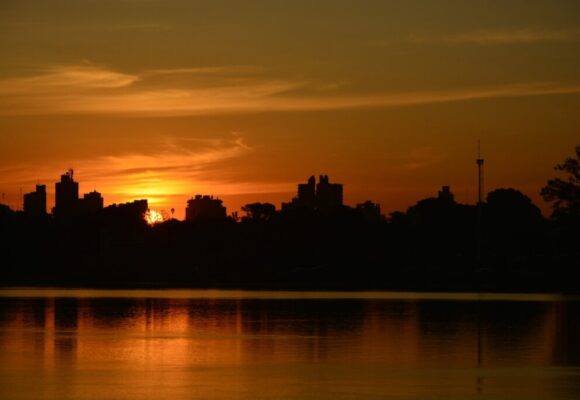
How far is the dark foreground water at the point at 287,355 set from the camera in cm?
3177

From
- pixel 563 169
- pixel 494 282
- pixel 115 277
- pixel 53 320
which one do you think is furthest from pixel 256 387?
pixel 115 277

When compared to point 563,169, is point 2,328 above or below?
below

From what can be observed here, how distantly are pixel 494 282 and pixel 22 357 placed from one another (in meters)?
120

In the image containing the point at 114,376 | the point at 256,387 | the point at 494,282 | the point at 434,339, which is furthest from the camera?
the point at 494,282

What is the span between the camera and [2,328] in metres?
52.1

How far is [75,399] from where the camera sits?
29656 mm

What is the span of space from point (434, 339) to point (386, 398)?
17.7 meters

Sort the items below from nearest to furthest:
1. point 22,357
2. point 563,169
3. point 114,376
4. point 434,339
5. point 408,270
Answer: point 114,376 → point 22,357 → point 434,339 → point 563,169 → point 408,270

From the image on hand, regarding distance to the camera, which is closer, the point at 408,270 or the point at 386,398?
the point at 386,398

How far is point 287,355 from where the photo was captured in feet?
134

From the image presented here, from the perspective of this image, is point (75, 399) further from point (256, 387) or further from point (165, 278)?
point (165, 278)

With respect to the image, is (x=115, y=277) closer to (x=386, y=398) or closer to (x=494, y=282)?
(x=494, y=282)

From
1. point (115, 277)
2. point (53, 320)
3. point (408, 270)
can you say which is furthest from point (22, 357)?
point (115, 277)

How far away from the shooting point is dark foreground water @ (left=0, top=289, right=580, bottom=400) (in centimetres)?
3177
